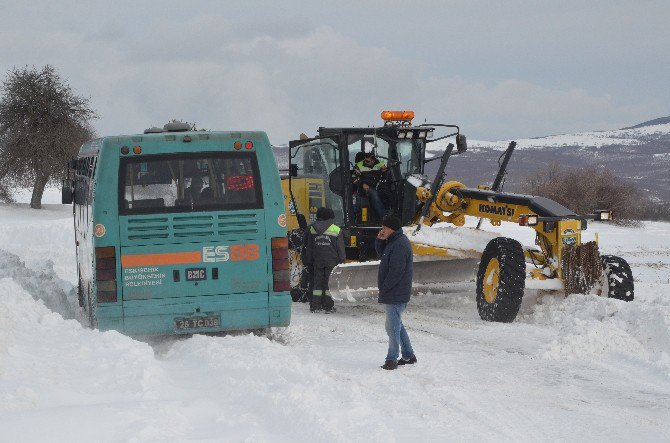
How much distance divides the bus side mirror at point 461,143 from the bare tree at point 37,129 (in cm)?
3487

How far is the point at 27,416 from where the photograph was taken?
586 centimetres

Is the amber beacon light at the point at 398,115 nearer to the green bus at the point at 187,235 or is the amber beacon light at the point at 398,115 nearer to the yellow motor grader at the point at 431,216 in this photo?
the yellow motor grader at the point at 431,216

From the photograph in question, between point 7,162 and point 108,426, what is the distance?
42.6 meters

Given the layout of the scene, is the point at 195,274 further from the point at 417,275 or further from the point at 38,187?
the point at 38,187

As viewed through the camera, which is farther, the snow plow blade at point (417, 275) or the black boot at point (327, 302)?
the black boot at point (327, 302)

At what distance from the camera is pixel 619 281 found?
1154cm

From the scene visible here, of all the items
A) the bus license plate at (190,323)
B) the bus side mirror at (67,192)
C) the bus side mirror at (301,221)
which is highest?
the bus side mirror at (67,192)

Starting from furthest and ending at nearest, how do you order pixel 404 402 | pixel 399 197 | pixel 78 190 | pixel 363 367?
pixel 399 197, pixel 78 190, pixel 363 367, pixel 404 402

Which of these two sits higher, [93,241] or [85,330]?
[93,241]

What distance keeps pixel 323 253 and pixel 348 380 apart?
5443 mm

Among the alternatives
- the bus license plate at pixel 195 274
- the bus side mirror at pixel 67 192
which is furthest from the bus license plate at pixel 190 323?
the bus side mirror at pixel 67 192

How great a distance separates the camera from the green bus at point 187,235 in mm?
A: 9430

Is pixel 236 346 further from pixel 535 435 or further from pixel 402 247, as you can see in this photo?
pixel 535 435

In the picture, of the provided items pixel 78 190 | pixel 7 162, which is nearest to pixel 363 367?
pixel 78 190
